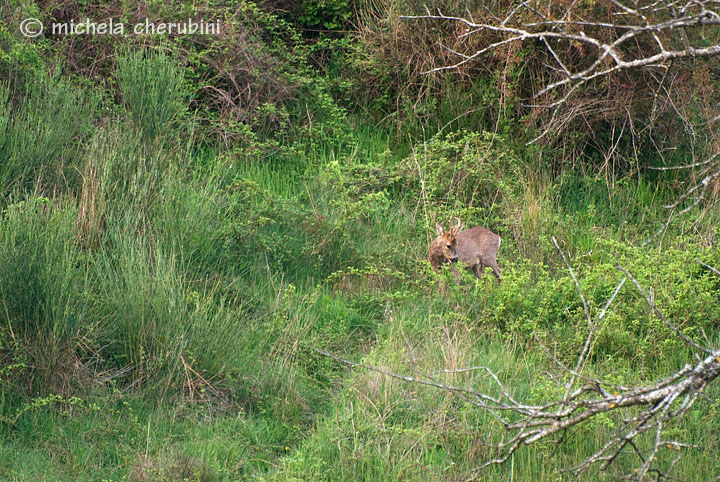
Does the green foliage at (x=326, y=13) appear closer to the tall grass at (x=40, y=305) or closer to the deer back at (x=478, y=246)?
the deer back at (x=478, y=246)

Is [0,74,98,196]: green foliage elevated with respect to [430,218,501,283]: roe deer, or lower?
elevated

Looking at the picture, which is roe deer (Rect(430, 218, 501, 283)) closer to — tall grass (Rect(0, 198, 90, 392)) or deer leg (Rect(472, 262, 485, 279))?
deer leg (Rect(472, 262, 485, 279))

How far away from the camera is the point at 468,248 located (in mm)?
8195

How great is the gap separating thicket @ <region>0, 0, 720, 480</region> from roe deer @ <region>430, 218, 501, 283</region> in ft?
0.57

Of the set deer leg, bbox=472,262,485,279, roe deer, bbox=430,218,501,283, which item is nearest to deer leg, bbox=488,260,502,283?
roe deer, bbox=430,218,501,283

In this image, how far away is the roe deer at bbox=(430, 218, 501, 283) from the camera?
8.05 m

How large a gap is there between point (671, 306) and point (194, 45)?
6157 mm

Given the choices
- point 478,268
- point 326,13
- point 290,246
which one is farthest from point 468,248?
point 326,13

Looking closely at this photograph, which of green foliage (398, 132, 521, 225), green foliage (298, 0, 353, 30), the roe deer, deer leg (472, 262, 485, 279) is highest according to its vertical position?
green foliage (298, 0, 353, 30)

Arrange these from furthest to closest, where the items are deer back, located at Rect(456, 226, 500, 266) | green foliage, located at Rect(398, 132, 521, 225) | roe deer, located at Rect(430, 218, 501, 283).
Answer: green foliage, located at Rect(398, 132, 521, 225)
deer back, located at Rect(456, 226, 500, 266)
roe deer, located at Rect(430, 218, 501, 283)

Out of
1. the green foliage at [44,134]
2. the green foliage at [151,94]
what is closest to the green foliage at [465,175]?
the green foliage at [151,94]

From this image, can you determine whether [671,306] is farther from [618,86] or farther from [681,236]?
[618,86]

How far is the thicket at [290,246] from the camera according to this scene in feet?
18.6

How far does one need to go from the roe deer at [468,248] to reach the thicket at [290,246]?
0.17 m
